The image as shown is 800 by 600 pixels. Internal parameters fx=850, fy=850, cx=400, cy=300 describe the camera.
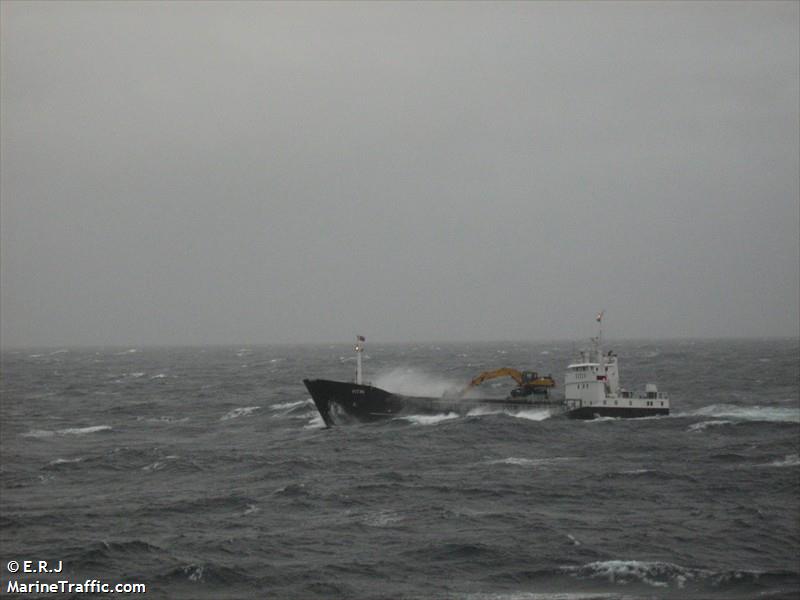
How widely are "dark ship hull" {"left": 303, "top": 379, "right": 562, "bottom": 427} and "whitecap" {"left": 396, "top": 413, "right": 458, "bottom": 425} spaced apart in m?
0.61

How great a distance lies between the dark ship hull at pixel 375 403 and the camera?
75.7 m

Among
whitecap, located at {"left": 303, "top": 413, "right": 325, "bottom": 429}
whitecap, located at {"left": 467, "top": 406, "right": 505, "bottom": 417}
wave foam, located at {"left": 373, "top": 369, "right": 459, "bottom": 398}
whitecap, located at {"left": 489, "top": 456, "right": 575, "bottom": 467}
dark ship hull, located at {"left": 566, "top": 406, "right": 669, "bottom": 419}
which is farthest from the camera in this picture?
wave foam, located at {"left": 373, "top": 369, "right": 459, "bottom": 398}

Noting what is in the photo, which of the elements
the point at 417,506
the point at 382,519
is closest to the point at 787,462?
the point at 417,506

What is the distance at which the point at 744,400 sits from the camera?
9175cm

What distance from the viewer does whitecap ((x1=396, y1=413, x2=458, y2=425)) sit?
249 feet

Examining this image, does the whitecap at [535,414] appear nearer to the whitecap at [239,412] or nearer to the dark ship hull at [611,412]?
the dark ship hull at [611,412]

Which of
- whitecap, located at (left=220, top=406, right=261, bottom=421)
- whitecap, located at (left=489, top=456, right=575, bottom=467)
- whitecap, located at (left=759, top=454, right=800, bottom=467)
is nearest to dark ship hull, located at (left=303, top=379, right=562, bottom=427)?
whitecap, located at (left=220, top=406, right=261, bottom=421)

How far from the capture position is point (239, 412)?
9175 centimetres

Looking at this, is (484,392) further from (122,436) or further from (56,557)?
(56,557)

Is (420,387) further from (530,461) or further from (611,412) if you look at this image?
(530,461)

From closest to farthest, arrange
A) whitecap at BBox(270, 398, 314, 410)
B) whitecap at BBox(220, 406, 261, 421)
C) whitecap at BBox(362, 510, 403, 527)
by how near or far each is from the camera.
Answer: whitecap at BBox(362, 510, 403, 527)
whitecap at BBox(220, 406, 261, 421)
whitecap at BBox(270, 398, 314, 410)

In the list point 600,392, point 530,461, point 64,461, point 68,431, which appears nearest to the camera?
point 530,461

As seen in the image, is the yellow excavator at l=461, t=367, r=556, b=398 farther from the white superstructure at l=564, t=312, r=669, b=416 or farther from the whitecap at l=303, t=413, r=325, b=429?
the whitecap at l=303, t=413, r=325, b=429

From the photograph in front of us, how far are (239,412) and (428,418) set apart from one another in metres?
24.4
